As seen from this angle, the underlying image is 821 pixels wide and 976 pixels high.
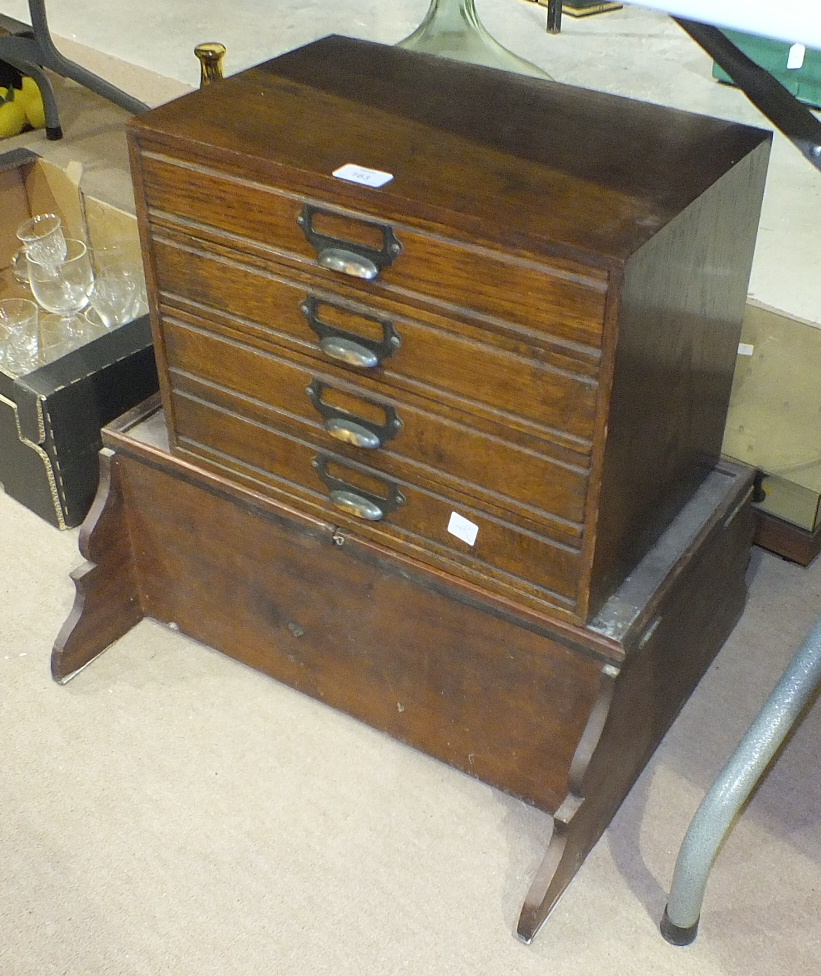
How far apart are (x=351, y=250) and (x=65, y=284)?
2.83 ft

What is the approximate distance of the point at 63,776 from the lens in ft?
4.00

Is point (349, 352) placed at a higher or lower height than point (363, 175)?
lower

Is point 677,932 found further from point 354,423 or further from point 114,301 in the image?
point 114,301

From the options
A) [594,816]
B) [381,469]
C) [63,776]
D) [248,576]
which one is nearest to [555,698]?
[594,816]

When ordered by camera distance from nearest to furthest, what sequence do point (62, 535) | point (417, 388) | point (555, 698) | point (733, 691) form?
point (417, 388)
point (555, 698)
point (733, 691)
point (62, 535)

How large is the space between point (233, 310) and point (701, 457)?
1.58 feet

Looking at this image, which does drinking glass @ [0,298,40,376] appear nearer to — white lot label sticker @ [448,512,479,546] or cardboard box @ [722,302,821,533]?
white lot label sticker @ [448,512,479,546]

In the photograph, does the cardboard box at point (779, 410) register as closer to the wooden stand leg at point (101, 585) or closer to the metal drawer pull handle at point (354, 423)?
the metal drawer pull handle at point (354, 423)

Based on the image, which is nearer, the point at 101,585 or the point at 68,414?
the point at 101,585

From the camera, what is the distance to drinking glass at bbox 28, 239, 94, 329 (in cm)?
163

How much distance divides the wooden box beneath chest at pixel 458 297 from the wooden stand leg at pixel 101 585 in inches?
8.1

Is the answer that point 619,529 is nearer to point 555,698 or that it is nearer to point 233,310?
point 555,698

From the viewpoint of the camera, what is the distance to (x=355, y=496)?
3.50ft

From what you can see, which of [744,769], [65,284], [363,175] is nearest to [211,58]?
[65,284]
